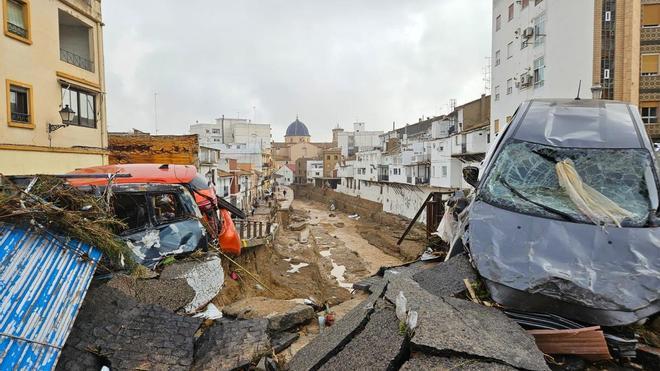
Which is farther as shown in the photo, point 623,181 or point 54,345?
point 623,181

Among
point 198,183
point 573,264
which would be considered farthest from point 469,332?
point 198,183

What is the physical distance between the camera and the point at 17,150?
13047 millimetres

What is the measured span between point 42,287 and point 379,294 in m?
3.44

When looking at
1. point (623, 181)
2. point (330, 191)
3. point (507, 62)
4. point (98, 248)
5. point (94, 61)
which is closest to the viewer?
point (623, 181)

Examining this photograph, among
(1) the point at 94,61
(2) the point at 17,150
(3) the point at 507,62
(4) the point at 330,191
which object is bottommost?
(4) the point at 330,191

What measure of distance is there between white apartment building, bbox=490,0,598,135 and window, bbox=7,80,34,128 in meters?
24.8

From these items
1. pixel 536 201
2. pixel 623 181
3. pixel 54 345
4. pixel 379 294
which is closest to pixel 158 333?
pixel 54 345

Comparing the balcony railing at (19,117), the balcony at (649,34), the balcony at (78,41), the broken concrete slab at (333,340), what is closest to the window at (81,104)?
the balcony at (78,41)

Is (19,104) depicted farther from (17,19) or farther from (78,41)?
(78,41)

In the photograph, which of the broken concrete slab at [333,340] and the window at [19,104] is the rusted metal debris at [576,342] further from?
the window at [19,104]

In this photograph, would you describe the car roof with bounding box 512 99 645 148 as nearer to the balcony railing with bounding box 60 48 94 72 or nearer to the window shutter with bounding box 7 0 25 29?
the window shutter with bounding box 7 0 25 29

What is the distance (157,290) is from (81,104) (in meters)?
14.3

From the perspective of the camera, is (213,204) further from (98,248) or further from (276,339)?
(276,339)

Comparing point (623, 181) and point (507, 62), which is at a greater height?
point (507, 62)
